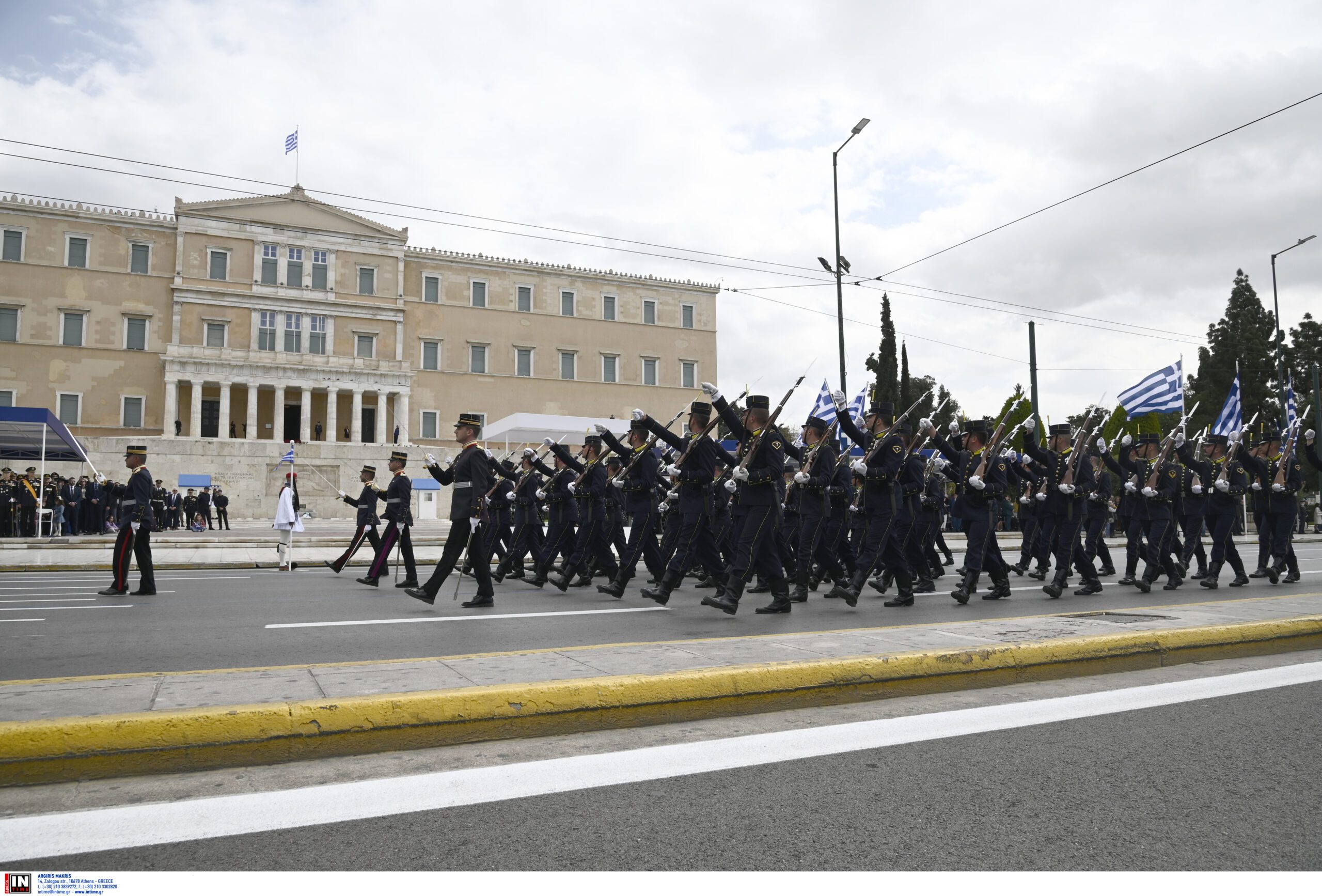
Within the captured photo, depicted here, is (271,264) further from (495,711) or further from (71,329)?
(495,711)

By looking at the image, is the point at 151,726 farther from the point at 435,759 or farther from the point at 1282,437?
the point at 1282,437

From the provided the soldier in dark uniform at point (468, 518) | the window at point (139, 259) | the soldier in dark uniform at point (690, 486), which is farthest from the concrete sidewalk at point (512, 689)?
the window at point (139, 259)

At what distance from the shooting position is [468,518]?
362 inches

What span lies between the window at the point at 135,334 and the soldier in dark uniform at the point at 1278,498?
54.1m

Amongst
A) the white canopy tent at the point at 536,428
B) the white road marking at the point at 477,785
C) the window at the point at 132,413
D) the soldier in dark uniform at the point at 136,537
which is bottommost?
the white road marking at the point at 477,785

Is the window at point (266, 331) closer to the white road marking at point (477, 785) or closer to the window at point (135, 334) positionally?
the window at point (135, 334)

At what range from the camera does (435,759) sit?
4082mm

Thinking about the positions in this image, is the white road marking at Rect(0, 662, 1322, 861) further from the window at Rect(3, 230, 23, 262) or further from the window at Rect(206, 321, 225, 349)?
the window at Rect(3, 230, 23, 262)

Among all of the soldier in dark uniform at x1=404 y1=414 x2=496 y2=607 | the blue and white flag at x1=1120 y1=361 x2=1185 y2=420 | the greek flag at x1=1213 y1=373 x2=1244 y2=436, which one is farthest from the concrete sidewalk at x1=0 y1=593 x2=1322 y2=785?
the greek flag at x1=1213 y1=373 x2=1244 y2=436

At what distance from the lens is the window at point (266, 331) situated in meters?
53.7

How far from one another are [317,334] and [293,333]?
131 cm

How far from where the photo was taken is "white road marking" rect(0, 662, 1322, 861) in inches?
123

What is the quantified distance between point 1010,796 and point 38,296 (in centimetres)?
5909
